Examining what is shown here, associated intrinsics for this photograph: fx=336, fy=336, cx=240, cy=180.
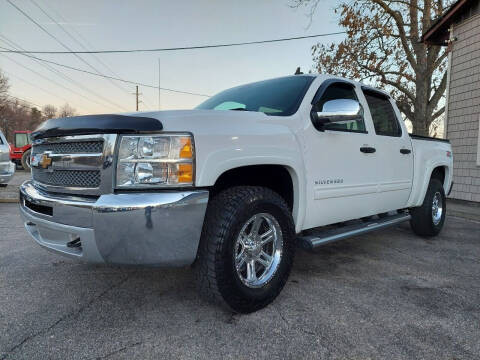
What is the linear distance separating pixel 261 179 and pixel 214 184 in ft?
1.93

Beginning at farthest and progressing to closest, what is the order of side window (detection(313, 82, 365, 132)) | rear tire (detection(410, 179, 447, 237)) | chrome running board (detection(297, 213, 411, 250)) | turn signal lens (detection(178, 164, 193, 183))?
rear tire (detection(410, 179, 447, 237)) < side window (detection(313, 82, 365, 132)) < chrome running board (detection(297, 213, 411, 250)) < turn signal lens (detection(178, 164, 193, 183))

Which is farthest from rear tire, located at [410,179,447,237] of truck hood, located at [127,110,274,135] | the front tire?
truck hood, located at [127,110,274,135]

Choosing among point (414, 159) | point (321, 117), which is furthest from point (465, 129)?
point (321, 117)

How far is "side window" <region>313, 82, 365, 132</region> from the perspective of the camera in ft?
9.86

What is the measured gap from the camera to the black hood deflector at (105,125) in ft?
6.23

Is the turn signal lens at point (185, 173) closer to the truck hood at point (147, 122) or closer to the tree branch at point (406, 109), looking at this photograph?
the truck hood at point (147, 122)

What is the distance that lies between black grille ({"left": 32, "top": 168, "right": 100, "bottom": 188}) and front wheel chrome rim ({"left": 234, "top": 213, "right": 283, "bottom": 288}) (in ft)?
3.28

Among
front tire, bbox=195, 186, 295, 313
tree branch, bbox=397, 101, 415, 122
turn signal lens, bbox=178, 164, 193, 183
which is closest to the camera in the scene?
turn signal lens, bbox=178, 164, 193, 183

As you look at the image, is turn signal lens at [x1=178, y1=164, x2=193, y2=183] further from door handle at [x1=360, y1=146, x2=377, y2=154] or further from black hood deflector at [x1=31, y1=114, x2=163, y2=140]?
door handle at [x1=360, y1=146, x2=377, y2=154]

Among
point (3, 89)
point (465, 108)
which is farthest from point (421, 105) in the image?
point (3, 89)

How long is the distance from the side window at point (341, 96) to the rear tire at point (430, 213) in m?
1.95

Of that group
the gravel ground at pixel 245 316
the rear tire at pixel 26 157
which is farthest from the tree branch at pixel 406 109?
the rear tire at pixel 26 157

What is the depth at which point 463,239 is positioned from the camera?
4.71 metres

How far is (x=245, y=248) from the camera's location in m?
2.36
